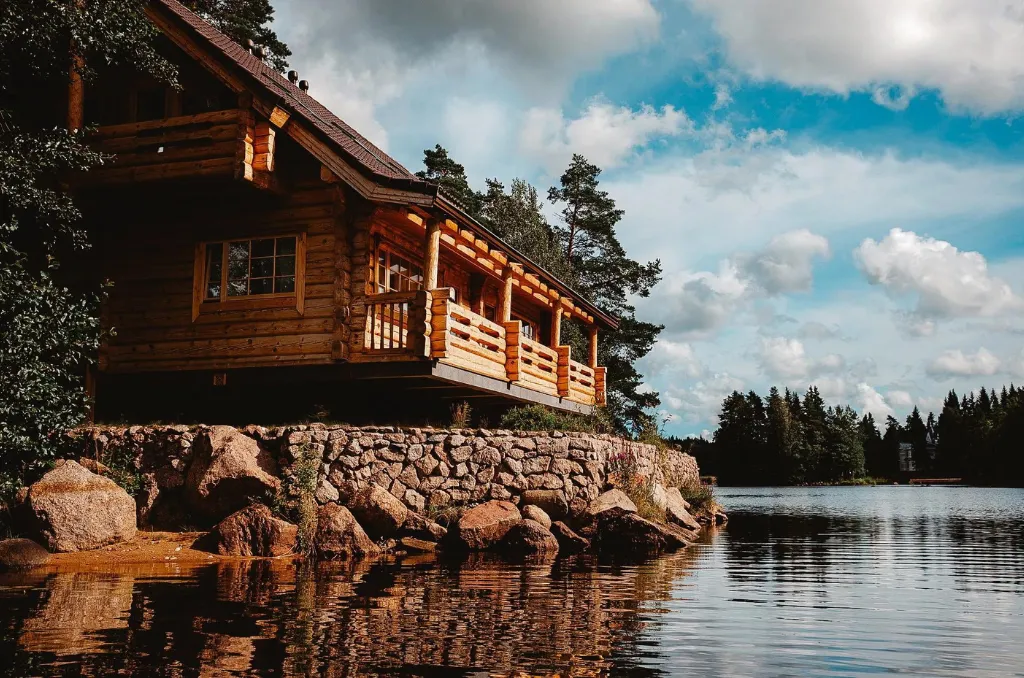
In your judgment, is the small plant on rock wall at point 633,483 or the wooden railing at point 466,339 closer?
the wooden railing at point 466,339

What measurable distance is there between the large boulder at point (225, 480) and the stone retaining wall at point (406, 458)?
32 cm

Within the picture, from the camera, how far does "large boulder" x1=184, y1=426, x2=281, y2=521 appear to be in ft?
45.8

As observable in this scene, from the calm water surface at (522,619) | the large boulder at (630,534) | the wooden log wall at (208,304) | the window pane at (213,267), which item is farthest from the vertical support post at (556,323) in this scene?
the calm water surface at (522,619)

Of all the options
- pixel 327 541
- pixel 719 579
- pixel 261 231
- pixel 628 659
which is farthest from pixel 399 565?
pixel 261 231

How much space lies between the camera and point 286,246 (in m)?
17.7

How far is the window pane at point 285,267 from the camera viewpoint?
17.6 metres

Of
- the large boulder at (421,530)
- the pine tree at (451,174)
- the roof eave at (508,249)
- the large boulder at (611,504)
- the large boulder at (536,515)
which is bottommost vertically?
the large boulder at (421,530)

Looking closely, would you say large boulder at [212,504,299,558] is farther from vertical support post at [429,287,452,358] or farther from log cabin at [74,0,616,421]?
vertical support post at [429,287,452,358]

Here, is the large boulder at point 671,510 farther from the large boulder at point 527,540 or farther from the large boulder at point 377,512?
the large boulder at point 377,512

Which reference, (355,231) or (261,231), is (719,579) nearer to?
(355,231)

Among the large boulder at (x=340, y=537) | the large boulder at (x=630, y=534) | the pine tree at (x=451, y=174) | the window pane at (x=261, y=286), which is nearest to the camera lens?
the large boulder at (x=340, y=537)

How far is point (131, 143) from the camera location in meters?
17.5

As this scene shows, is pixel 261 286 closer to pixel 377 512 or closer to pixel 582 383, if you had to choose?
pixel 377 512

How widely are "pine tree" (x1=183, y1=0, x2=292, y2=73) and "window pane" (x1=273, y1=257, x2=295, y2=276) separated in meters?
16.3
